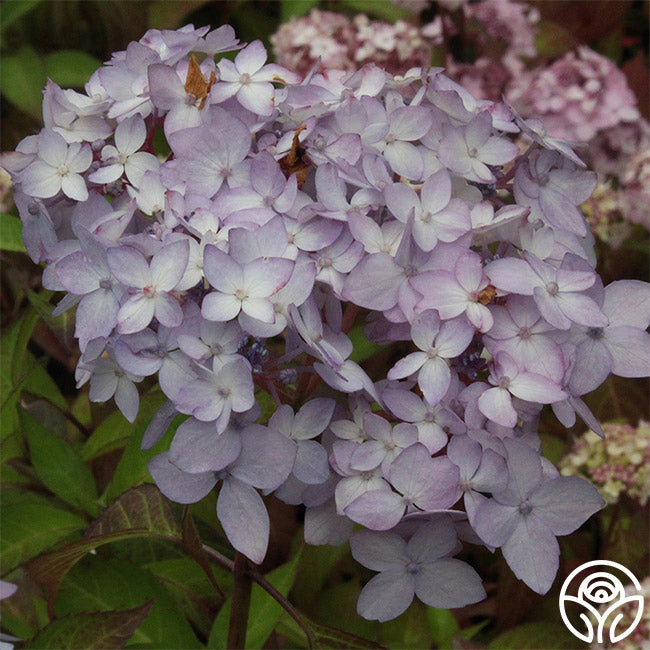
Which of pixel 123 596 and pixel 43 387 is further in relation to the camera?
pixel 43 387

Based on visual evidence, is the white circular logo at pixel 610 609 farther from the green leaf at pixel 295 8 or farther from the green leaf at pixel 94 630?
the green leaf at pixel 295 8

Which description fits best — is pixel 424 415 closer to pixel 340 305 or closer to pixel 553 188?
pixel 340 305

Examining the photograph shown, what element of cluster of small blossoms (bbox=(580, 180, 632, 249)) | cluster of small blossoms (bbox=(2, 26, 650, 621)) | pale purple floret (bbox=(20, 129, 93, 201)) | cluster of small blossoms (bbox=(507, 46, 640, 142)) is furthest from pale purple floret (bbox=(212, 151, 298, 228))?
cluster of small blossoms (bbox=(507, 46, 640, 142))

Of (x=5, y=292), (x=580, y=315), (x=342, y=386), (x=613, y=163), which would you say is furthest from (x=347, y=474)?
(x=613, y=163)

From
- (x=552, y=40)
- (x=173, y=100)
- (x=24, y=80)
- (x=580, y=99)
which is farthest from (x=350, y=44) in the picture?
(x=173, y=100)

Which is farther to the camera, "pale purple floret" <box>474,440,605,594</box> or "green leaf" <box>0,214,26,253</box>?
"green leaf" <box>0,214,26,253</box>

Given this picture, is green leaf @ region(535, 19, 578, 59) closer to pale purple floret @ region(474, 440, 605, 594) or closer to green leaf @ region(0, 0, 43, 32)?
green leaf @ region(0, 0, 43, 32)

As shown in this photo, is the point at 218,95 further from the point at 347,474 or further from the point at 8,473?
the point at 8,473
